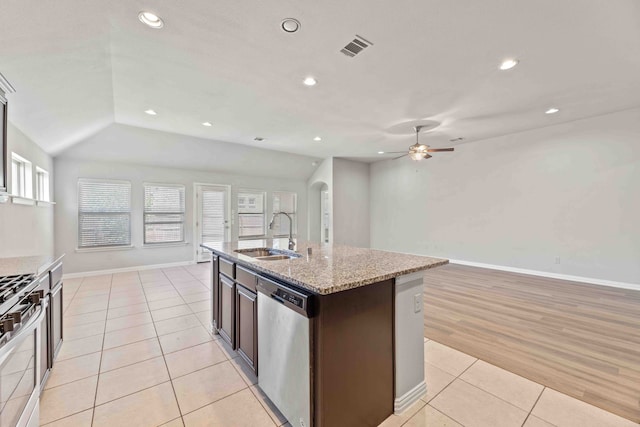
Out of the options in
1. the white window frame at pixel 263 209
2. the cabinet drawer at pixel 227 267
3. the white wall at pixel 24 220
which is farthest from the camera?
the white window frame at pixel 263 209

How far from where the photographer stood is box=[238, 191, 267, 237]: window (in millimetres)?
7426

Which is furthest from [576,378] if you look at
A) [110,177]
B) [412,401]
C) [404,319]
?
[110,177]

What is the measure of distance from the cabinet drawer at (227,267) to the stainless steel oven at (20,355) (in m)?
1.15

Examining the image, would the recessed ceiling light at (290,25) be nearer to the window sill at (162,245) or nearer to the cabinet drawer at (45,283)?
the cabinet drawer at (45,283)

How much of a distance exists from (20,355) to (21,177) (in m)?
3.78

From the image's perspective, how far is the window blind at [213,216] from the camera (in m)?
6.80

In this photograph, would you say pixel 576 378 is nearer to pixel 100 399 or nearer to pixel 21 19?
pixel 100 399

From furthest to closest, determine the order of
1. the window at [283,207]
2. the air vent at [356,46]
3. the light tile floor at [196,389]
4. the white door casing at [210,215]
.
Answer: the window at [283,207] < the white door casing at [210,215] < the air vent at [356,46] < the light tile floor at [196,389]

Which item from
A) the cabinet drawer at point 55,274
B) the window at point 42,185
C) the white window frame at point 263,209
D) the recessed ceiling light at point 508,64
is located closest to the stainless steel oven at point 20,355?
the cabinet drawer at point 55,274

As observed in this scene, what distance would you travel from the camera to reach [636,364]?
224cm

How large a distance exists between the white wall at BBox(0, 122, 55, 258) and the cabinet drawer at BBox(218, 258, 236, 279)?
244 centimetres

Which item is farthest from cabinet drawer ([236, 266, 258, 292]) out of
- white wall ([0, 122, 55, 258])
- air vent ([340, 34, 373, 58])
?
white wall ([0, 122, 55, 258])

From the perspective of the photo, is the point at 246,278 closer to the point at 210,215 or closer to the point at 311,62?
the point at 311,62

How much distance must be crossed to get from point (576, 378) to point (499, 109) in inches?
142
